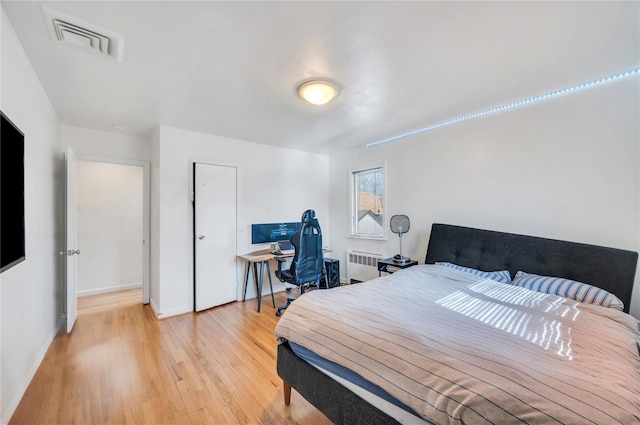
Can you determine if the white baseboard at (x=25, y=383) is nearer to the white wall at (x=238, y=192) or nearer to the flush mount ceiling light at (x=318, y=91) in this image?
the white wall at (x=238, y=192)

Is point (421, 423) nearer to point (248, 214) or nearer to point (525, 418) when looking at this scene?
point (525, 418)

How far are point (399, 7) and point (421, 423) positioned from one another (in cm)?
206

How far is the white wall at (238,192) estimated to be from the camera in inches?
130

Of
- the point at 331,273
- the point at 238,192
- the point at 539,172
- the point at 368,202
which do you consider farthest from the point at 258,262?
the point at 539,172

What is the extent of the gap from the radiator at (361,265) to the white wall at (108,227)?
378cm

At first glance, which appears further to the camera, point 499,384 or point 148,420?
point 148,420

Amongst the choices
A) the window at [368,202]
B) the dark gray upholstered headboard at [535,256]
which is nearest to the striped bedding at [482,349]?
the dark gray upholstered headboard at [535,256]

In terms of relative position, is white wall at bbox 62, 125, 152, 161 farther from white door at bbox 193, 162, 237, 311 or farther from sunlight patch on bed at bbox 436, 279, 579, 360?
sunlight patch on bed at bbox 436, 279, 579, 360

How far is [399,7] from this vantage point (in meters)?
1.38

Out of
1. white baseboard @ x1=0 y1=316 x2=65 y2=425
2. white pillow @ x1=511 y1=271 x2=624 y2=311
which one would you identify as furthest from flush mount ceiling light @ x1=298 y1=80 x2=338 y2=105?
white baseboard @ x1=0 y1=316 x2=65 y2=425

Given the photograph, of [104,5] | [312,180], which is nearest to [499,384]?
[104,5]

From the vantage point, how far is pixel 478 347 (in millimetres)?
1214

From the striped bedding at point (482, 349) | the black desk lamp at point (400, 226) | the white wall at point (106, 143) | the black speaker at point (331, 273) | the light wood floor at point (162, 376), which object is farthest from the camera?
the black speaker at point (331, 273)

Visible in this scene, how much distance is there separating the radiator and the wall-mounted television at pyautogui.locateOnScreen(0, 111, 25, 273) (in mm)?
3795
